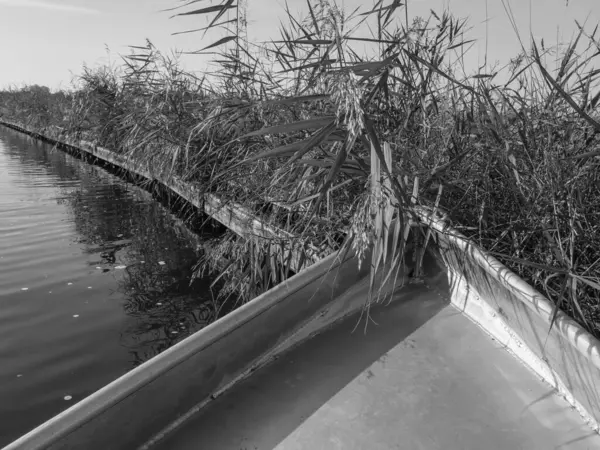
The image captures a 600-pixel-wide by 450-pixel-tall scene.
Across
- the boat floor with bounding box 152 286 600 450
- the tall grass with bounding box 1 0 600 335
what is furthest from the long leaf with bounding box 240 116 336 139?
the boat floor with bounding box 152 286 600 450

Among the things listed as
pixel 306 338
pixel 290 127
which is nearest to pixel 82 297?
pixel 306 338

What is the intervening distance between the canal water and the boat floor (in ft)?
3.42

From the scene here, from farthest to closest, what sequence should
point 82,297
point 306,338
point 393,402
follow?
point 82,297, point 306,338, point 393,402

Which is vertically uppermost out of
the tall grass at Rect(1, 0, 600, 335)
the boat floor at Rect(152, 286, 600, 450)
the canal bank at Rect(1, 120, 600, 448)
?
A: the tall grass at Rect(1, 0, 600, 335)

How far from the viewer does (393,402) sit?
1419 millimetres

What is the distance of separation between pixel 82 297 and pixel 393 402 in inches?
91.3

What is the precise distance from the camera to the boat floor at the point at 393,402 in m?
1.28

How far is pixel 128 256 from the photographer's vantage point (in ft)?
13.1

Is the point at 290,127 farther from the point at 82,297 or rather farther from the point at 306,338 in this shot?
the point at 82,297

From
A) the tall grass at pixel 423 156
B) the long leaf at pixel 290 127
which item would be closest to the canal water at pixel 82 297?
the tall grass at pixel 423 156

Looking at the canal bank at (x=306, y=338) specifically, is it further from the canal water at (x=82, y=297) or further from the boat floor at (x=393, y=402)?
the canal water at (x=82, y=297)

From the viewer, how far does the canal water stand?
2.22 metres

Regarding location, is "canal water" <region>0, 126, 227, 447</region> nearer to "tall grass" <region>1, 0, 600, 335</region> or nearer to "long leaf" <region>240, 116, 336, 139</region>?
"tall grass" <region>1, 0, 600, 335</region>

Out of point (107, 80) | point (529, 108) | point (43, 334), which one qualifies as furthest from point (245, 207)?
point (107, 80)
